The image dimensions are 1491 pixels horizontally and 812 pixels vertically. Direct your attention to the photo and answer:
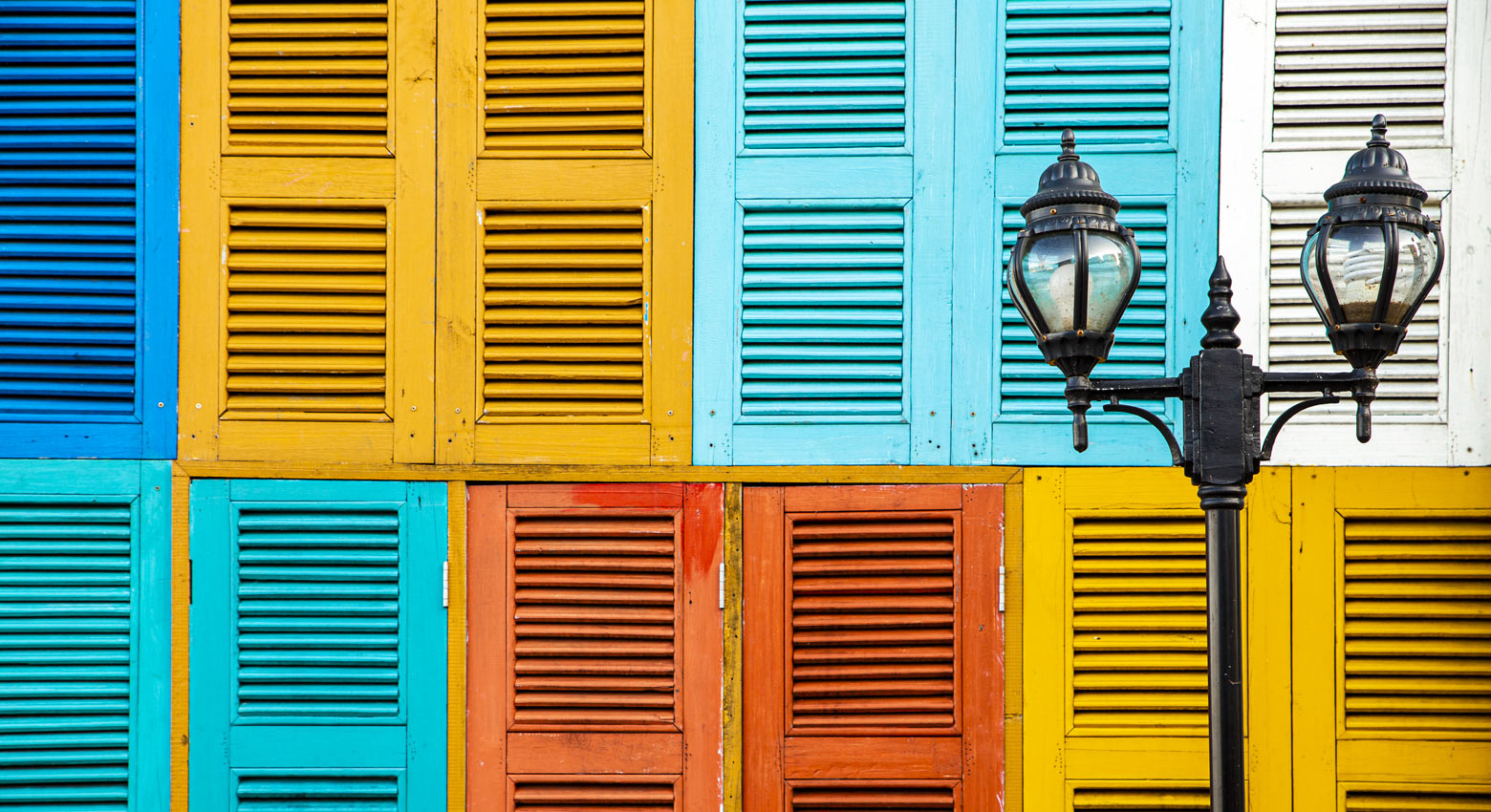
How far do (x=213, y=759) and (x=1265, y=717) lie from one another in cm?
357

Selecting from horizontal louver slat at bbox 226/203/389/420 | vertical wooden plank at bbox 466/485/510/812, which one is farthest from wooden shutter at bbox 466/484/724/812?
horizontal louver slat at bbox 226/203/389/420

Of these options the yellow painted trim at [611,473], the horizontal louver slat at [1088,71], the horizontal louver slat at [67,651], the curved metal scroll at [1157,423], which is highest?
the horizontal louver slat at [1088,71]

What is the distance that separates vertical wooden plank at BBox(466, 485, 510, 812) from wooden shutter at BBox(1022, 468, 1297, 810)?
5.91ft

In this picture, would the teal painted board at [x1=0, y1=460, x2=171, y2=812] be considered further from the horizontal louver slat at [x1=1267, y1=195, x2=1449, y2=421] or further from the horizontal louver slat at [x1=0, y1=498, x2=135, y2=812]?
the horizontal louver slat at [x1=1267, y1=195, x2=1449, y2=421]

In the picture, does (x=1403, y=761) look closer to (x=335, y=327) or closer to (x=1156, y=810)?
(x=1156, y=810)

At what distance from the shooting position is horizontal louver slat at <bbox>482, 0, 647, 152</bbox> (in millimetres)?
3639

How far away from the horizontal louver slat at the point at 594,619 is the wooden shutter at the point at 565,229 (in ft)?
0.85

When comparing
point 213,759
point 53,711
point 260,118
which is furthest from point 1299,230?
point 53,711

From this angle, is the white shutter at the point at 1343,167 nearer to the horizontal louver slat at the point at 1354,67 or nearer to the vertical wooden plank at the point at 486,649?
the horizontal louver slat at the point at 1354,67

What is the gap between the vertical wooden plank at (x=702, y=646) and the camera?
11.5 ft

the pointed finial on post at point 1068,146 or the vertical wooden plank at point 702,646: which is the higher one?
the pointed finial on post at point 1068,146

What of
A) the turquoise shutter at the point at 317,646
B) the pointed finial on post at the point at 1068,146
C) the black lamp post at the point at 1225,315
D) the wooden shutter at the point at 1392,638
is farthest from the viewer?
the turquoise shutter at the point at 317,646

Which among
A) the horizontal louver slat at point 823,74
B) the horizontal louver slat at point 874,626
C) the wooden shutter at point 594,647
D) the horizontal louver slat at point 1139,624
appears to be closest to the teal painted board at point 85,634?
the wooden shutter at point 594,647

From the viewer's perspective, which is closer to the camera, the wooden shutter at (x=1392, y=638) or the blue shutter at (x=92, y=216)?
the wooden shutter at (x=1392, y=638)
